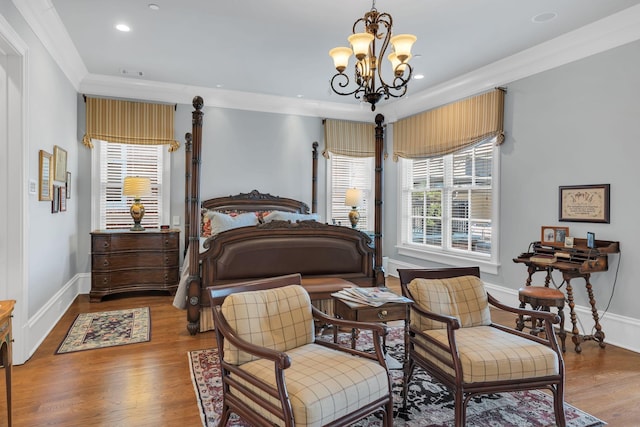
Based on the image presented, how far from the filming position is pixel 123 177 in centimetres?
549

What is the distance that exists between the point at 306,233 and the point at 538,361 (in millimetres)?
2355

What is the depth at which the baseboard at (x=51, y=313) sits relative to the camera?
317cm

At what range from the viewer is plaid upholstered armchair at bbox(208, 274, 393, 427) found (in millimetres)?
1673

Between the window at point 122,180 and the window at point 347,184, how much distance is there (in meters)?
2.61

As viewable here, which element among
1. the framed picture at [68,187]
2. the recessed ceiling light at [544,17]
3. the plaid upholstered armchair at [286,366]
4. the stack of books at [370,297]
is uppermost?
the recessed ceiling light at [544,17]

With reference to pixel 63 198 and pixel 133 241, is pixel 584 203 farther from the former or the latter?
pixel 63 198

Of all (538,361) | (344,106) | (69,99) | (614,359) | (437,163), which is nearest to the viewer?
(538,361)

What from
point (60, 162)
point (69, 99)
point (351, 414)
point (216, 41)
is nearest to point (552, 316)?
point (351, 414)

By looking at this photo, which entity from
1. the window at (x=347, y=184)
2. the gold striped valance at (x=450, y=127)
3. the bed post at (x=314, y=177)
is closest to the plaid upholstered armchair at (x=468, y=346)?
the gold striped valance at (x=450, y=127)

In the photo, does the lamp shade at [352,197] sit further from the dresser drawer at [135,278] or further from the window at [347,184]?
the dresser drawer at [135,278]

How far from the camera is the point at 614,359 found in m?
3.23

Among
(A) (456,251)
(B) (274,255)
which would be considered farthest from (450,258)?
(B) (274,255)

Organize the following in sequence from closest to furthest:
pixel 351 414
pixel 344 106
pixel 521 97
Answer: pixel 351 414
pixel 521 97
pixel 344 106

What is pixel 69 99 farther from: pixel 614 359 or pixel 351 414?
pixel 614 359
